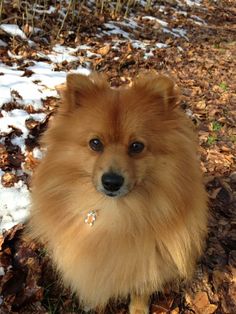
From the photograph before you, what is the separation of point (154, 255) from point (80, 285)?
539mm

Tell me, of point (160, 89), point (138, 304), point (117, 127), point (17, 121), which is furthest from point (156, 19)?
point (138, 304)

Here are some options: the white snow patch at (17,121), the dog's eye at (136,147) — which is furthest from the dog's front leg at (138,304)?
the white snow patch at (17,121)

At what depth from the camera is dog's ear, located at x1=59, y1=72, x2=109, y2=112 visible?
2400 mm

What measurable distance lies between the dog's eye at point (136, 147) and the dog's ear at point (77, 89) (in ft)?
1.37

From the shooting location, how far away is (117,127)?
2305 millimetres

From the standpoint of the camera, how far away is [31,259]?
2.92 m

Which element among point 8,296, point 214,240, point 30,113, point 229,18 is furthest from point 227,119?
point 229,18

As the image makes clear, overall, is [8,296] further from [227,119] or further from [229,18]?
[229,18]

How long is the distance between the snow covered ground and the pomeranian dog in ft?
2.36

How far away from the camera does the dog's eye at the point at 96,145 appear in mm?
2330

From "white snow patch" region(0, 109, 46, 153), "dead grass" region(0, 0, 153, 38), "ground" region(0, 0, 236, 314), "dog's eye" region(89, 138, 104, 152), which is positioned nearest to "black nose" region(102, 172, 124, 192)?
"dog's eye" region(89, 138, 104, 152)

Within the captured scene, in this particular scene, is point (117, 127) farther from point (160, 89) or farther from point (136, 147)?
point (160, 89)

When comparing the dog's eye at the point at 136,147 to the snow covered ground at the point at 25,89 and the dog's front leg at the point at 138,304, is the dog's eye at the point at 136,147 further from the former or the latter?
the snow covered ground at the point at 25,89

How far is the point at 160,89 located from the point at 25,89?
7.99 ft
